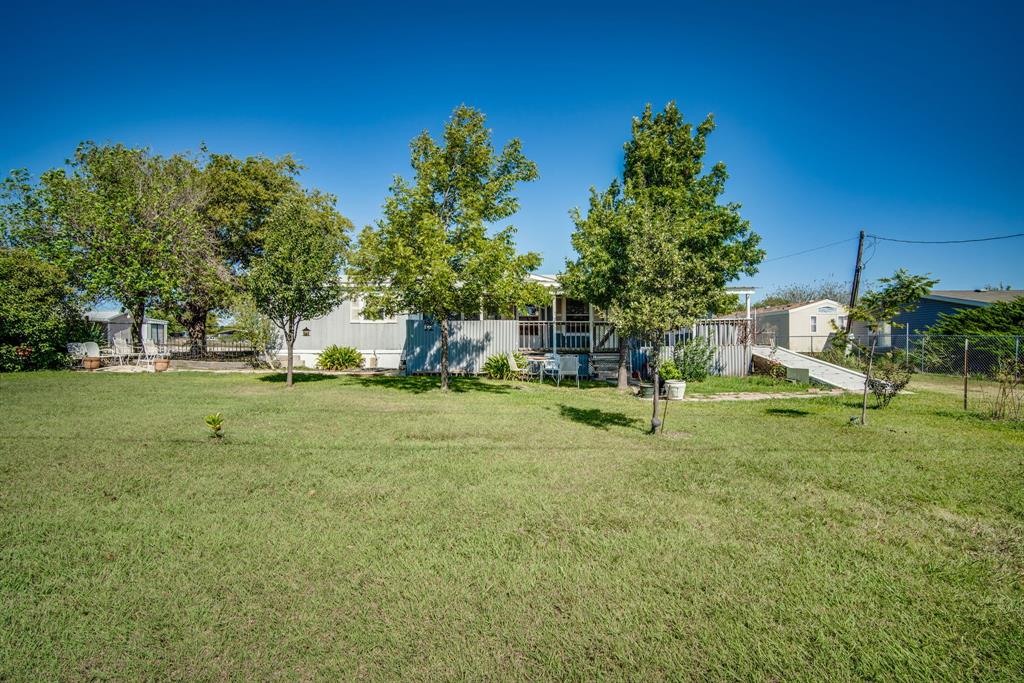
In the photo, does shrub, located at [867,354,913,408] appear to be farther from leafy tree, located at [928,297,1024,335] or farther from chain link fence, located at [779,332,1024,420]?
leafy tree, located at [928,297,1024,335]

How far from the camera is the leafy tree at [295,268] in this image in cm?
1273

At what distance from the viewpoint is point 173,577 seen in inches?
120

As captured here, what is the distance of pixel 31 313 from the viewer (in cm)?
1633

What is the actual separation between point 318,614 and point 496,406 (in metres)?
7.87

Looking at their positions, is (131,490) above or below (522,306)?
below

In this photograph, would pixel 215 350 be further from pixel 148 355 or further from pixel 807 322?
pixel 807 322

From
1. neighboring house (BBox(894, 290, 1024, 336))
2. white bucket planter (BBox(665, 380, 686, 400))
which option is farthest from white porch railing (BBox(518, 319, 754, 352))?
neighboring house (BBox(894, 290, 1024, 336))

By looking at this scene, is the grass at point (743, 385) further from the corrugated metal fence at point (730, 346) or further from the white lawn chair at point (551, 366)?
the white lawn chair at point (551, 366)

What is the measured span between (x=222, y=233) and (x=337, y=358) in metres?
10.3

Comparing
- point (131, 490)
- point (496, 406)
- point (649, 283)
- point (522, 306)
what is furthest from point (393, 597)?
point (522, 306)

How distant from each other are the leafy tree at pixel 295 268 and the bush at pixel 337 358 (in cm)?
578

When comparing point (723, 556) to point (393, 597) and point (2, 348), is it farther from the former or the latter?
point (2, 348)

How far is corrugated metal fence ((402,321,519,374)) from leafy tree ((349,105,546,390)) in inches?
183

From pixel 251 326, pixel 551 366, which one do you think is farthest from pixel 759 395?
pixel 251 326
